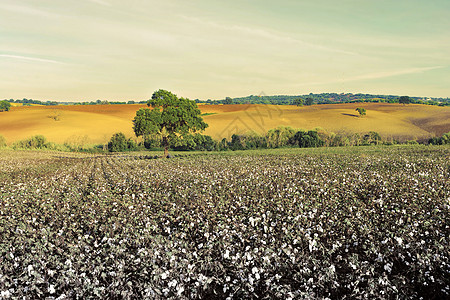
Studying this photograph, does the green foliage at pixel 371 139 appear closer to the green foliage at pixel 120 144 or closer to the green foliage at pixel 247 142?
the green foliage at pixel 247 142

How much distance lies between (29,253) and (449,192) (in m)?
13.7

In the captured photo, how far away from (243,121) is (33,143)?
52694 mm

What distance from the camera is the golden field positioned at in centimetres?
7762

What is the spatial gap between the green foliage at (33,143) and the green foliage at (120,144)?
16040 millimetres

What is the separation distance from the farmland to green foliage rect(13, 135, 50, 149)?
64227mm

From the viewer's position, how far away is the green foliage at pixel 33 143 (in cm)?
6881

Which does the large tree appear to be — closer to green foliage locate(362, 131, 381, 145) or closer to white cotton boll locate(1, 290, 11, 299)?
white cotton boll locate(1, 290, 11, 299)

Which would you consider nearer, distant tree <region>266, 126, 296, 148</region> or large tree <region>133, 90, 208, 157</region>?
large tree <region>133, 90, 208, 157</region>

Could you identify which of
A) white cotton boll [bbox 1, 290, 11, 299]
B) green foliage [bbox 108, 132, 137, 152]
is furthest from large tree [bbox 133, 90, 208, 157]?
white cotton boll [bbox 1, 290, 11, 299]

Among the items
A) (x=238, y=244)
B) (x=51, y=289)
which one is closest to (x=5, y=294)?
(x=51, y=289)

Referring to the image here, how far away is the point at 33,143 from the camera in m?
69.6

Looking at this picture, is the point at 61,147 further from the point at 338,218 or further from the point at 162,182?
the point at 338,218

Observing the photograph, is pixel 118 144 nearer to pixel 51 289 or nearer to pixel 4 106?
pixel 51 289

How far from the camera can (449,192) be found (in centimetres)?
1180
